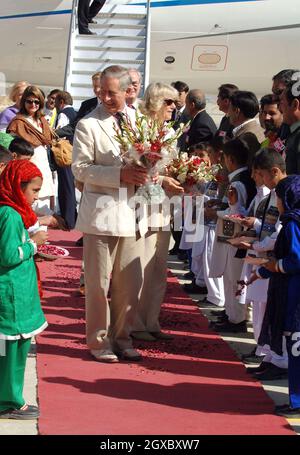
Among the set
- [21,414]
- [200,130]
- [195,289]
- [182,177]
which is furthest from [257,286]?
[200,130]

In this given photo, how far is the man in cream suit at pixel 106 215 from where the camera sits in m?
6.57

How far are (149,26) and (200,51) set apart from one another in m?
1.95

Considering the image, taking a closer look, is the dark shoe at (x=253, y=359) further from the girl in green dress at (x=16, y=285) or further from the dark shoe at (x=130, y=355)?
the girl in green dress at (x=16, y=285)

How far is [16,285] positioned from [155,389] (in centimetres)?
133

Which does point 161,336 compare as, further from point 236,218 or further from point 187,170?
point 187,170

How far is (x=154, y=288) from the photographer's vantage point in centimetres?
757

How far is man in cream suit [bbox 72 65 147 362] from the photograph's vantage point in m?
6.57

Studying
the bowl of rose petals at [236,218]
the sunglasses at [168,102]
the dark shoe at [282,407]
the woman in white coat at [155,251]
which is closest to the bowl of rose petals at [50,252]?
the woman in white coat at [155,251]

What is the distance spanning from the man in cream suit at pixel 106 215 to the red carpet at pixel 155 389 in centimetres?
29

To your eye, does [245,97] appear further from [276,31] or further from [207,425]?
[276,31]

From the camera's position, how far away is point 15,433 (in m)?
5.19

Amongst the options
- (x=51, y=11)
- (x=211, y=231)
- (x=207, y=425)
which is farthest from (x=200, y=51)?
(x=207, y=425)

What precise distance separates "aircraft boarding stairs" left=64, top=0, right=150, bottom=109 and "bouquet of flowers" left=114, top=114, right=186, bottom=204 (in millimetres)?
10845

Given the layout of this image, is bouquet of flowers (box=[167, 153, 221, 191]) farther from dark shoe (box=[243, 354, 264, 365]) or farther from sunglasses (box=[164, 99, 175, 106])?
dark shoe (box=[243, 354, 264, 365])
